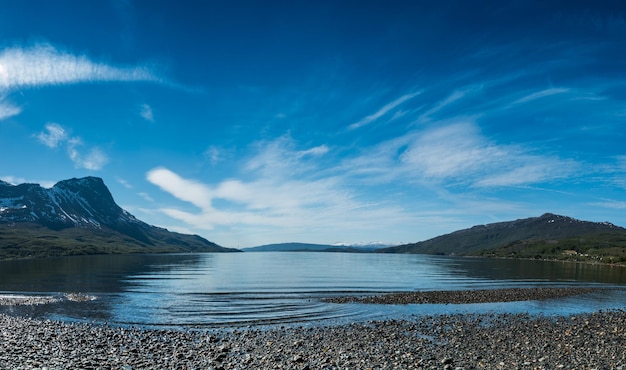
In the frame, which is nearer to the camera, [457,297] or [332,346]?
[332,346]

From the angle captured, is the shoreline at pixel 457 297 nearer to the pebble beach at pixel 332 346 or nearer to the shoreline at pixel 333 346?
the pebble beach at pixel 332 346

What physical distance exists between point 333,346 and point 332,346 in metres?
0.07

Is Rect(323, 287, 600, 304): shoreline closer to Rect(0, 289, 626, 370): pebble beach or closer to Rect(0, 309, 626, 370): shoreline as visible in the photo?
Rect(0, 289, 626, 370): pebble beach

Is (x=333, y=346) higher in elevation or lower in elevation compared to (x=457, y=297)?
higher

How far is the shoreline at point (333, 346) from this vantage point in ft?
73.2

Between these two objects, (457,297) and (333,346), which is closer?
(333,346)

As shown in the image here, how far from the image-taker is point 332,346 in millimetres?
27125

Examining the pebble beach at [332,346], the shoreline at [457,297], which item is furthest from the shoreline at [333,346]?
the shoreline at [457,297]

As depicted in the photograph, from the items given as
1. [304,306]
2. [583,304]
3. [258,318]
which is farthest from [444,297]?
[258,318]

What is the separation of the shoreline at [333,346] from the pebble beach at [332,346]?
0.06m

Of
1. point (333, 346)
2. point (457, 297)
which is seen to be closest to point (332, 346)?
point (333, 346)

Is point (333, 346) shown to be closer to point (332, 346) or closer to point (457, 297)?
point (332, 346)

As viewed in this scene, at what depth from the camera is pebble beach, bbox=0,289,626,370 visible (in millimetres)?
22312

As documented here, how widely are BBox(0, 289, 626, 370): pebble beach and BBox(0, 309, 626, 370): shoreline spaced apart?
6 centimetres
